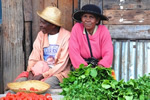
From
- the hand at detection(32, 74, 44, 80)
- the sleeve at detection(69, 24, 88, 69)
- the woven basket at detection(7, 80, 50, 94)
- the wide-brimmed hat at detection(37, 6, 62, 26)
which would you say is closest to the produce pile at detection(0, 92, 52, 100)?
the woven basket at detection(7, 80, 50, 94)

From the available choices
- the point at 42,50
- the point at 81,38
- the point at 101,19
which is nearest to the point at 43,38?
the point at 42,50

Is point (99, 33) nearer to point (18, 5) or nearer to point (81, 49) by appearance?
point (81, 49)

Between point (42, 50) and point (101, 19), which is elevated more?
point (101, 19)

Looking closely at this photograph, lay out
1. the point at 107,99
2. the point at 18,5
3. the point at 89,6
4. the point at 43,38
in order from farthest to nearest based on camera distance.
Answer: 1. the point at 18,5
2. the point at 43,38
3. the point at 89,6
4. the point at 107,99

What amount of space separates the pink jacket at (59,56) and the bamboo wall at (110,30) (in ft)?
2.03

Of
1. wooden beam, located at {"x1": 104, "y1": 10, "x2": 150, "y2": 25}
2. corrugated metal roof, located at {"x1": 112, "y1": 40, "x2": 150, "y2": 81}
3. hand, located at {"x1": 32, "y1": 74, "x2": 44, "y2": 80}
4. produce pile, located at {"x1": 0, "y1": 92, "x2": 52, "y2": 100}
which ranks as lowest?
produce pile, located at {"x1": 0, "y1": 92, "x2": 52, "y2": 100}

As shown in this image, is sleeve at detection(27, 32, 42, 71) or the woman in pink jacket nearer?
the woman in pink jacket

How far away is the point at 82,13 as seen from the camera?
520cm

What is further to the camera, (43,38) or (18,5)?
(18,5)

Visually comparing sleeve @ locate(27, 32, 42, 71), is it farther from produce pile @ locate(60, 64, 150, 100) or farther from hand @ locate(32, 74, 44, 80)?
produce pile @ locate(60, 64, 150, 100)

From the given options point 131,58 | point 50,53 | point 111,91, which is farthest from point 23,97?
point 131,58

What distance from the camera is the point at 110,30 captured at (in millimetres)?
5633

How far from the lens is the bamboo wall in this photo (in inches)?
221

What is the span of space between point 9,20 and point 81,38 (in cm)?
151
